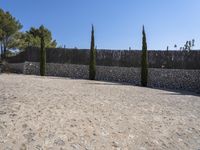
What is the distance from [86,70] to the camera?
29.0 m

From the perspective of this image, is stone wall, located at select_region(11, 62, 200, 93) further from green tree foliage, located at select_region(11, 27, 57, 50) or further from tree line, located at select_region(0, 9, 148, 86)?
green tree foliage, located at select_region(11, 27, 57, 50)

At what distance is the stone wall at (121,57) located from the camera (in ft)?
85.6

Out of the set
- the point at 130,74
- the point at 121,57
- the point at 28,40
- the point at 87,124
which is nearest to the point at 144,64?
the point at 130,74

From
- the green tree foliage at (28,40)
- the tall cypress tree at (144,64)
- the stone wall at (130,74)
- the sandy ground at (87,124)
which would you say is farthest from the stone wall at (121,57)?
the sandy ground at (87,124)

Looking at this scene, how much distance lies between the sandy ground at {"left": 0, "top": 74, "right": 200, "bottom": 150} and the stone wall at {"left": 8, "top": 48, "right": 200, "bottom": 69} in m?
12.9

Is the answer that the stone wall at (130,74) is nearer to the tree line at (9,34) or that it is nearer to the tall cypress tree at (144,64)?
the tall cypress tree at (144,64)

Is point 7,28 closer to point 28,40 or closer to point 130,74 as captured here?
point 28,40

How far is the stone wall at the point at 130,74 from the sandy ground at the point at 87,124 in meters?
12.0

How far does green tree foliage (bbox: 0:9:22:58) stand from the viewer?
34.7 meters

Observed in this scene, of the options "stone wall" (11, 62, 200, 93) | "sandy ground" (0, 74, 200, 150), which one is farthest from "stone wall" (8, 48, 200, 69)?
"sandy ground" (0, 74, 200, 150)

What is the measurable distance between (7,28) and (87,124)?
27.9 metres

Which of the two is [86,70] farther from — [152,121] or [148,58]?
[152,121]

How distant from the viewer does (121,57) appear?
2859cm

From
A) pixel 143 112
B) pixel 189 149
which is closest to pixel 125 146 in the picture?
pixel 189 149
